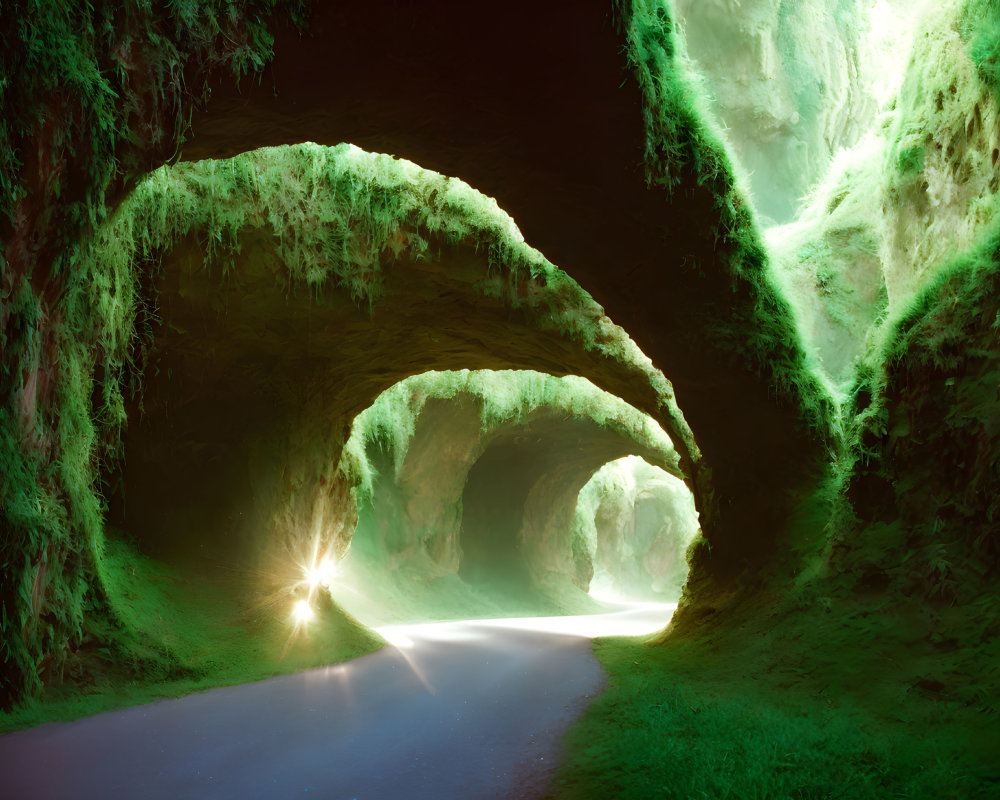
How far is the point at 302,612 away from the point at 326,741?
525 cm

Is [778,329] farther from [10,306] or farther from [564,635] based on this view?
[10,306]

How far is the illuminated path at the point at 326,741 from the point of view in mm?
3354

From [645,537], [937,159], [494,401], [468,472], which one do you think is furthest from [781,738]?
[645,537]

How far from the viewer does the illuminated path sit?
132 inches

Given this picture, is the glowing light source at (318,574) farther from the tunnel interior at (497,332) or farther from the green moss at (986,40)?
the green moss at (986,40)

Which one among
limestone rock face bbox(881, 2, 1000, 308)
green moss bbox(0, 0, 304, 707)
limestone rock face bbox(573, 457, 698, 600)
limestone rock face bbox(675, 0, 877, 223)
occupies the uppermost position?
limestone rock face bbox(675, 0, 877, 223)

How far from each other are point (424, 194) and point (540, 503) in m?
13.8

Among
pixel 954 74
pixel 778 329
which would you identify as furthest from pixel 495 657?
pixel 954 74

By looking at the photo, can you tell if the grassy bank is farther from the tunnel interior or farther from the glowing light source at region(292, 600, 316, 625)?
the glowing light source at region(292, 600, 316, 625)

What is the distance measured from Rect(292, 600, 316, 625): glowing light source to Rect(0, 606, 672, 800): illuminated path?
2.16 metres

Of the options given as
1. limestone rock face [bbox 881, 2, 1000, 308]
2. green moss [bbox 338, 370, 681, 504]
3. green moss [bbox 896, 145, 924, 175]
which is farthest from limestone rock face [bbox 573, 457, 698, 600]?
green moss [bbox 896, 145, 924, 175]

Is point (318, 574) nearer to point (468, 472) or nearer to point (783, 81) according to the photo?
point (468, 472)

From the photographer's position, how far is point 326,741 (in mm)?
4195

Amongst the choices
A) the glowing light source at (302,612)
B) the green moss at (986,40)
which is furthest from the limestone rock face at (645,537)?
the green moss at (986,40)
